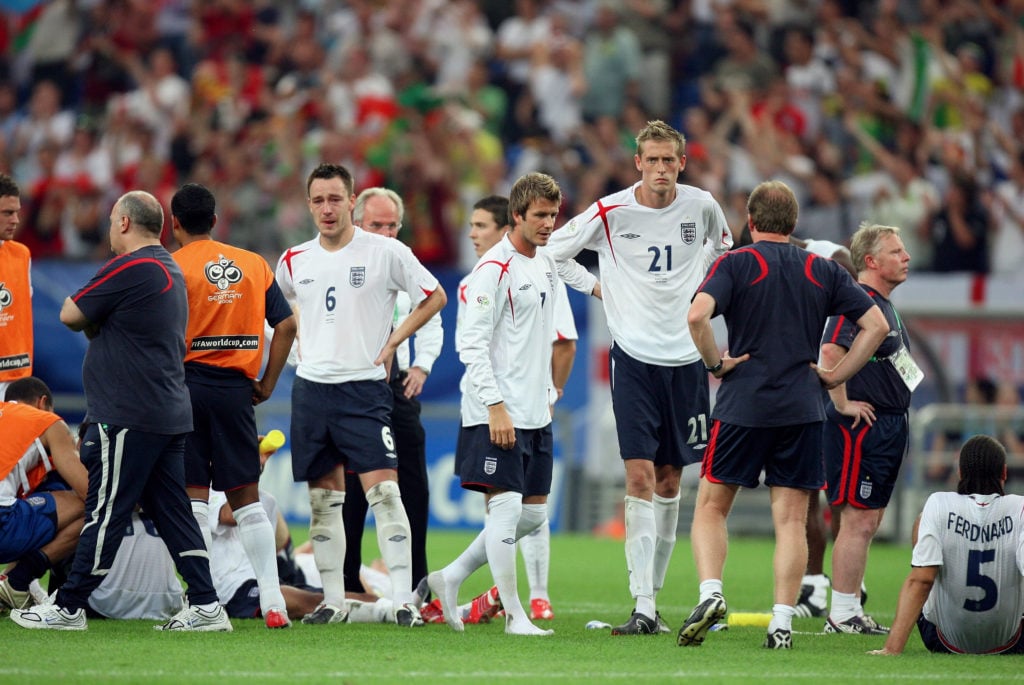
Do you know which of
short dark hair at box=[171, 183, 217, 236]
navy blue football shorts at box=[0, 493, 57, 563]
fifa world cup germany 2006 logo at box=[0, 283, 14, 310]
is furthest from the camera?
fifa world cup germany 2006 logo at box=[0, 283, 14, 310]

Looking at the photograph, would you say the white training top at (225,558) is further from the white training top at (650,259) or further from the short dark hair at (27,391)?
the white training top at (650,259)

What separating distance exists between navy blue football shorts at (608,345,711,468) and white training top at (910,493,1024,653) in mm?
1548

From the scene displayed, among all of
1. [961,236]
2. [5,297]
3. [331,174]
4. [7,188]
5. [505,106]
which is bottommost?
[5,297]

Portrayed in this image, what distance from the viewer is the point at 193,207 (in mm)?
8086

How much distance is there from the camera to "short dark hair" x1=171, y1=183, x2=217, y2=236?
809 centimetres

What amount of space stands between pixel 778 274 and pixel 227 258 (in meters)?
3.02

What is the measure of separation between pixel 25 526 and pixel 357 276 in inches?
91.5

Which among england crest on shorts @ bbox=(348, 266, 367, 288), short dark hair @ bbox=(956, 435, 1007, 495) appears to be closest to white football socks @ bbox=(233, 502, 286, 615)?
england crest on shorts @ bbox=(348, 266, 367, 288)

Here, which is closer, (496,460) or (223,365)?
(496,460)

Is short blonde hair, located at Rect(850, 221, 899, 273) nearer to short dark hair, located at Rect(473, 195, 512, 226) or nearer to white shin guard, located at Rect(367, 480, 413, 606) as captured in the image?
short dark hair, located at Rect(473, 195, 512, 226)

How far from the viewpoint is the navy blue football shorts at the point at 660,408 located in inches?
321

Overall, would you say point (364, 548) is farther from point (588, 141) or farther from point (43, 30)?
point (43, 30)

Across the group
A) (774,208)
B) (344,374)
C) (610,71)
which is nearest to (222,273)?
(344,374)

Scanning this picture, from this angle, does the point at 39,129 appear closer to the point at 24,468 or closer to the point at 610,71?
Result: the point at 610,71
